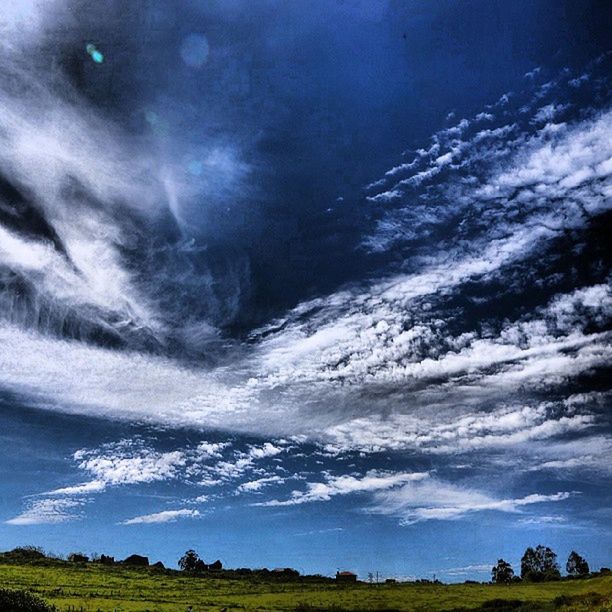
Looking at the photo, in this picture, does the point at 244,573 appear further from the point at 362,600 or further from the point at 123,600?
the point at 123,600

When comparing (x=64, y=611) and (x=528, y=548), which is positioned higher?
(x=528, y=548)

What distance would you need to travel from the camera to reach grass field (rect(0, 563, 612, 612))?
289 feet

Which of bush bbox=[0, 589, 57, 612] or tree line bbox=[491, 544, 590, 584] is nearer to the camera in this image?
bush bbox=[0, 589, 57, 612]

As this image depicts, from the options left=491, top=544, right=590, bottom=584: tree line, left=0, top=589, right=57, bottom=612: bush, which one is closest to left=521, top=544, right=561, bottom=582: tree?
left=491, top=544, right=590, bottom=584: tree line

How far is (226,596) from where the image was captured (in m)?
115

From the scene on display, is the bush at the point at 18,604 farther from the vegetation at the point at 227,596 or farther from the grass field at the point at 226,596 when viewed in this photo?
the grass field at the point at 226,596

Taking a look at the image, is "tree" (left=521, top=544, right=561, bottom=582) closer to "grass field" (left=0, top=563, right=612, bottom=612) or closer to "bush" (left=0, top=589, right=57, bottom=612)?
"grass field" (left=0, top=563, right=612, bottom=612)

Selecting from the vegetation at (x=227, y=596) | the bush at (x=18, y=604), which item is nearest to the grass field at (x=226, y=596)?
the vegetation at (x=227, y=596)

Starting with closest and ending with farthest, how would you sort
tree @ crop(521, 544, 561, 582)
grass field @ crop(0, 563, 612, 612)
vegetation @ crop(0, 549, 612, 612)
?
1. vegetation @ crop(0, 549, 612, 612)
2. grass field @ crop(0, 563, 612, 612)
3. tree @ crop(521, 544, 561, 582)

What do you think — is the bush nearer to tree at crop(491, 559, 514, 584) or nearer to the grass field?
the grass field

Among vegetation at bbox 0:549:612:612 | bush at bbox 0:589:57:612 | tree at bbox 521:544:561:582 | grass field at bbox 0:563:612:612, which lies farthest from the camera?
tree at bbox 521:544:561:582

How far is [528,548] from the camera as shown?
642 feet

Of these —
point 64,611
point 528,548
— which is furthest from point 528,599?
point 528,548

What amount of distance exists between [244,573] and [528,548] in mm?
99888
